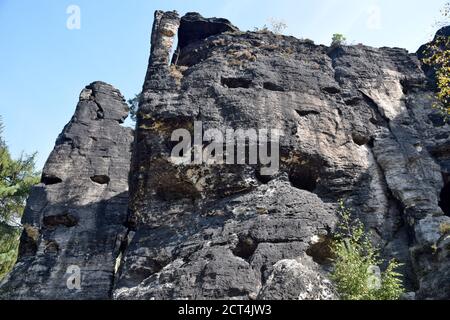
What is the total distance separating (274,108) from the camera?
41.1ft

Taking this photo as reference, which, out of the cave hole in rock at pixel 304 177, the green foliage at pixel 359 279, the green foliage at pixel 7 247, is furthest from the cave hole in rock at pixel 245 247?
the green foliage at pixel 7 247

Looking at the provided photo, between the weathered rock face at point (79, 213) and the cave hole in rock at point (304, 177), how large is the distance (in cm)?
592

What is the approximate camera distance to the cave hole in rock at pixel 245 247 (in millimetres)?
9773

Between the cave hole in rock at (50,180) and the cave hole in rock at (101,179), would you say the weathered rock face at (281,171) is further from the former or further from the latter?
the cave hole in rock at (50,180)

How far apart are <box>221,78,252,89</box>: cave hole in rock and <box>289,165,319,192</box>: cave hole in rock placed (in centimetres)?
310

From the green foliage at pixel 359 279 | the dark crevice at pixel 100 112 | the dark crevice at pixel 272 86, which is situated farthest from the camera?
the dark crevice at pixel 100 112

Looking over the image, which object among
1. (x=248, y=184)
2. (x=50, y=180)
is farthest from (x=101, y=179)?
(x=248, y=184)

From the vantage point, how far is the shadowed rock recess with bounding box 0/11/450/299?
31.1 ft

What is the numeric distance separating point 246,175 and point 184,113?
2463 mm

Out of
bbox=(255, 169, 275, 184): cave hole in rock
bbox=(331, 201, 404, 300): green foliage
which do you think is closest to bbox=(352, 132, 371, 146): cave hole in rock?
bbox=(255, 169, 275, 184): cave hole in rock

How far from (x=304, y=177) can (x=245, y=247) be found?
3.00 m

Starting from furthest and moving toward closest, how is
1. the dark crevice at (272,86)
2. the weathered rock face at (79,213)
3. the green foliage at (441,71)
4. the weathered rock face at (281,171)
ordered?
the weathered rock face at (79,213)
the dark crevice at (272,86)
the green foliage at (441,71)
the weathered rock face at (281,171)
